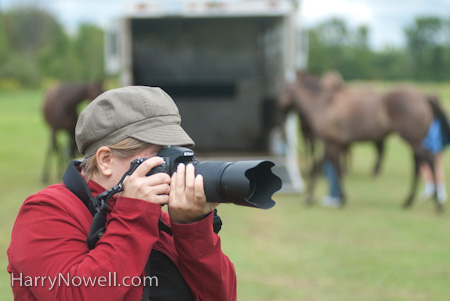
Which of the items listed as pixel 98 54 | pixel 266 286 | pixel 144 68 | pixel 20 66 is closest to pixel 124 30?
pixel 144 68

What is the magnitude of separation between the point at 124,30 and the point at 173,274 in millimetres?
8052

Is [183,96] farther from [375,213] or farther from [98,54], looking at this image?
[98,54]

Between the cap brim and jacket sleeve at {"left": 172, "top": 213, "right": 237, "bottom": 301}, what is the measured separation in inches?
8.5

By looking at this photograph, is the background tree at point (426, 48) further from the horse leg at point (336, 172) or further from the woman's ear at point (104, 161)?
the woman's ear at point (104, 161)

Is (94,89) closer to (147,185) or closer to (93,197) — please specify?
(93,197)

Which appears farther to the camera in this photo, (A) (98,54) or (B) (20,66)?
(A) (98,54)

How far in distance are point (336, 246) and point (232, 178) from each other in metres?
5.06

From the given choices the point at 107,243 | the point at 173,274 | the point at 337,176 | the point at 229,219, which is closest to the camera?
the point at 107,243

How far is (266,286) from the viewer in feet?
16.3

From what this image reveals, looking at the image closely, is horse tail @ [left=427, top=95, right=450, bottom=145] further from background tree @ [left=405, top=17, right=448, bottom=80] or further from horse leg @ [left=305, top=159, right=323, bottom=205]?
background tree @ [left=405, top=17, right=448, bottom=80]

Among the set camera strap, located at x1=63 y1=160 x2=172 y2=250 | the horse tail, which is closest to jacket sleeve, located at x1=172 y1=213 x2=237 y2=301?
camera strap, located at x1=63 y1=160 x2=172 y2=250

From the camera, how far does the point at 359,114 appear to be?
9859 millimetres

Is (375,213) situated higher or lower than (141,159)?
lower

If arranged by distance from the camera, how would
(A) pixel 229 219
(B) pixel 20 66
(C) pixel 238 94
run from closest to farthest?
(A) pixel 229 219 < (C) pixel 238 94 < (B) pixel 20 66
